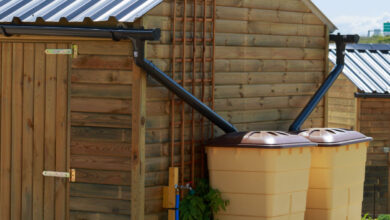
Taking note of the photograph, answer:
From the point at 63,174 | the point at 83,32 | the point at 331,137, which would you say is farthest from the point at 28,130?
the point at 331,137

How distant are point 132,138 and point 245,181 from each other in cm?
139

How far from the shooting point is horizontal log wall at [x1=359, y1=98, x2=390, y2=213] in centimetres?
1800

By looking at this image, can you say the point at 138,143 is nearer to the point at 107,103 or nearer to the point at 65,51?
the point at 107,103

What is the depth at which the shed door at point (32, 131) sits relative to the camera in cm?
880

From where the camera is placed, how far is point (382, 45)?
2009cm

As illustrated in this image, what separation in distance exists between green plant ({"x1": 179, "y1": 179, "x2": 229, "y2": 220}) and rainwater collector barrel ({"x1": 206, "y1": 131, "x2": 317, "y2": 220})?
0.09m

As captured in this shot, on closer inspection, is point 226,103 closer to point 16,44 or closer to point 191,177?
point 191,177

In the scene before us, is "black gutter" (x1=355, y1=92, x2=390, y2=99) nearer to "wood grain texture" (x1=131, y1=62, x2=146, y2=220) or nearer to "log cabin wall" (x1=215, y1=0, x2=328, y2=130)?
"log cabin wall" (x1=215, y1=0, x2=328, y2=130)

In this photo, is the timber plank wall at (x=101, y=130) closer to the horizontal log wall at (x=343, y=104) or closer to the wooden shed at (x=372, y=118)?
the wooden shed at (x=372, y=118)

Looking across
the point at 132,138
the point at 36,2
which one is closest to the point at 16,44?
the point at 36,2

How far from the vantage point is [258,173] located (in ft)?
28.7

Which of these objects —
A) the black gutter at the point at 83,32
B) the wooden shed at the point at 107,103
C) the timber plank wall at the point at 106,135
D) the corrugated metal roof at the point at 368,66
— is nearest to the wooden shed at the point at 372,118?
the corrugated metal roof at the point at 368,66

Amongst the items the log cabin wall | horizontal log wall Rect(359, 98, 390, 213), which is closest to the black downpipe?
the log cabin wall

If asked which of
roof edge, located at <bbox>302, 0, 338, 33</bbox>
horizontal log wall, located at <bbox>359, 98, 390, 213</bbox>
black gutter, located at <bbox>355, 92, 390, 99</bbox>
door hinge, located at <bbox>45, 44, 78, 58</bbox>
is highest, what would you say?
roof edge, located at <bbox>302, 0, 338, 33</bbox>
